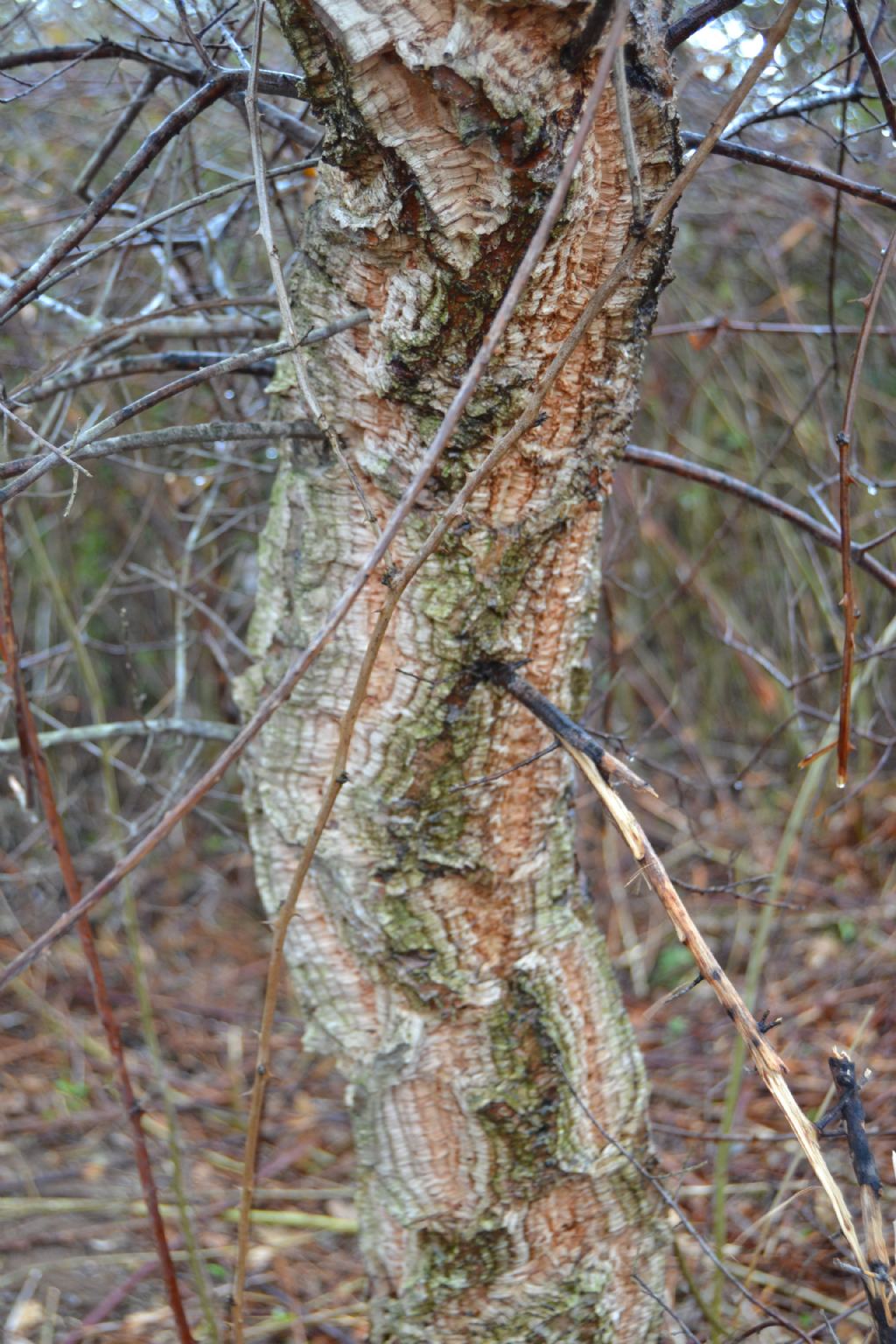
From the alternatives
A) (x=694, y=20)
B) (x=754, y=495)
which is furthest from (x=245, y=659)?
(x=694, y=20)

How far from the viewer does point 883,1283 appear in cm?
86

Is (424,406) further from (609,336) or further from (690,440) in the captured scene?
(690,440)

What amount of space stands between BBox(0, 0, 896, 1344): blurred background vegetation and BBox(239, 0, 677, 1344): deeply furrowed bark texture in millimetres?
232

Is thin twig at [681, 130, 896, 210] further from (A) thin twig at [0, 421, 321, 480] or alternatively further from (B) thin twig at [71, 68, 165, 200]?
(B) thin twig at [71, 68, 165, 200]

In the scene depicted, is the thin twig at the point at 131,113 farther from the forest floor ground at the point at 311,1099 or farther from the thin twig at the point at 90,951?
the forest floor ground at the point at 311,1099

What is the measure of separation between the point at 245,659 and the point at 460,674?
2.01 metres

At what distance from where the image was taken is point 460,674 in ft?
4.12

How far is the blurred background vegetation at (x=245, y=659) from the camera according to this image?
1928mm

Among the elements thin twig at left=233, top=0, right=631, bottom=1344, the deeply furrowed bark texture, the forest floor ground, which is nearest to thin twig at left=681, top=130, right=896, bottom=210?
the deeply furrowed bark texture

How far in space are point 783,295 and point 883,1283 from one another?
350 centimetres

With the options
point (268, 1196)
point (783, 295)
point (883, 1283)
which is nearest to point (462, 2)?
point (883, 1283)

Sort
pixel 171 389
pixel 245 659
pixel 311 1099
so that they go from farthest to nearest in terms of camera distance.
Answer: pixel 245 659 < pixel 311 1099 < pixel 171 389

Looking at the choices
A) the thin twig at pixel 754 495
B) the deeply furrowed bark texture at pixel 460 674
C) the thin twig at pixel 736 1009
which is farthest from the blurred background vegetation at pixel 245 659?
the thin twig at pixel 736 1009

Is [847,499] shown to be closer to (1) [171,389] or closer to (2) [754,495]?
(2) [754,495]
